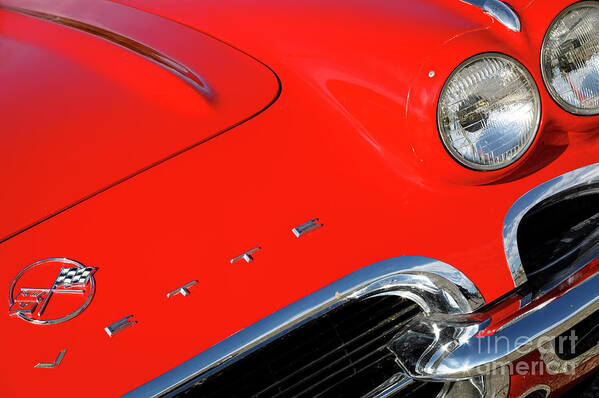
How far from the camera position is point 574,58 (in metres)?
1.42

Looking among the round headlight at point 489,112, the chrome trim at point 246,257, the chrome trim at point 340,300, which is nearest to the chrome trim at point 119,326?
the chrome trim at point 340,300

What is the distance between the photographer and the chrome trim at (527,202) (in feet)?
4.45

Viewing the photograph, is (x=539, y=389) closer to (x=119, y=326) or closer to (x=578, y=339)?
(x=578, y=339)

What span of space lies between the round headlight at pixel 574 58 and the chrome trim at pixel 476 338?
0.40m

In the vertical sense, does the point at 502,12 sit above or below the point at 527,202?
above

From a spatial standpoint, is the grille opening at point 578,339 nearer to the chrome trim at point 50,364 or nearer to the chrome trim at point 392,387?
the chrome trim at point 392,387

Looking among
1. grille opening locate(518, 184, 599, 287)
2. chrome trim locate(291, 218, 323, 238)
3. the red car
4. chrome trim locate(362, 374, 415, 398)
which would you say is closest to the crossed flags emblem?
the red car

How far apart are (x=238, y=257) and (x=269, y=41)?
A: 609 millimetres

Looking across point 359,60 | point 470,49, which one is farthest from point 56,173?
point 470,49

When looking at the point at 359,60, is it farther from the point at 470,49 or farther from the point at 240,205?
the point at 240,205

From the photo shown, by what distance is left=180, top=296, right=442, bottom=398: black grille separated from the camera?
131 centimetres

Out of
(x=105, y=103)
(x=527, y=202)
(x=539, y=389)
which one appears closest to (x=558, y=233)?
(x=527, y=202)

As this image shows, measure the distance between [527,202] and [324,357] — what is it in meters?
0.52

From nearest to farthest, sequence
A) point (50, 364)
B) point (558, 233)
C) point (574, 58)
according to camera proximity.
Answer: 1. point (50, 364)
2. point (574, 58)
3. point (558, 233)
